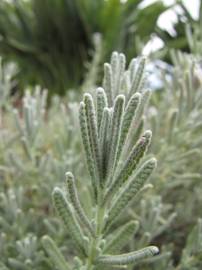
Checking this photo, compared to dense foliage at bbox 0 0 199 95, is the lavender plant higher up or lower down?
lower down

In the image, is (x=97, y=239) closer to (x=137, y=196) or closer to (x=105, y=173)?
(x=105, y=173)

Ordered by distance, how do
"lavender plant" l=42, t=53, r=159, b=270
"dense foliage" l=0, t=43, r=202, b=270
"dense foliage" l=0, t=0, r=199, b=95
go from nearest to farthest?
"lavender plant" l=42, t=53, r=159, b=270, "dense foliage" l=0, t=43, r=202, b=270, "dense foliage" l=0, t=0, r=199, b=95

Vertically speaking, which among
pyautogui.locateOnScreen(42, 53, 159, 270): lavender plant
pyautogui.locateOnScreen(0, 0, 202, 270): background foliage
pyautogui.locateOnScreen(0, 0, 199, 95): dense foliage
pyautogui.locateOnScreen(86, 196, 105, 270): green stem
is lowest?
pyautogui.locateOnScreen(86, 196, 105, 270): green stem

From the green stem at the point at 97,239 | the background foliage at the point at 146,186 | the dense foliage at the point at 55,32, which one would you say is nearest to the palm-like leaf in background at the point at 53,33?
the dense foliage at the point at 55,32

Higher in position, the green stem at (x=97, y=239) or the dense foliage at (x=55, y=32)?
the dense foliage at (x=55, y=32)

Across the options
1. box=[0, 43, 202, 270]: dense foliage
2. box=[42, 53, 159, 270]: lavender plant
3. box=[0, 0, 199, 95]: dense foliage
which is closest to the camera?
box=[42, 53, 159, 270]: lavender plant

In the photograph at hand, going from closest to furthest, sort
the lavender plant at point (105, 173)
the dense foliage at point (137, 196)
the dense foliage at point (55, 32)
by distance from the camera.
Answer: the lavender plant at point (105, 173), the dense foliage at point (137, 196), the dense foliage at point (55, 32)

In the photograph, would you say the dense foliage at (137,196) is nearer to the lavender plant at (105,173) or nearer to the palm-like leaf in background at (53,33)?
the lavender plant at (105,173)

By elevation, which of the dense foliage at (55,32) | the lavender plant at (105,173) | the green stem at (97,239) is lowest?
the green stem at (97,239)

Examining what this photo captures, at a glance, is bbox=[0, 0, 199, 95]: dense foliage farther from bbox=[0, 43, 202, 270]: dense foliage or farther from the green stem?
the green stem

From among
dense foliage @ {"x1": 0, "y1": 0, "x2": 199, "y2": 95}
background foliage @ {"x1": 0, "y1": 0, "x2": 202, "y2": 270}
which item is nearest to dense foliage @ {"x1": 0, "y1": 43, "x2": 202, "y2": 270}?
background foliage @ {"x1": 0, "y1": 0, "x2": 202, "y2": 270}

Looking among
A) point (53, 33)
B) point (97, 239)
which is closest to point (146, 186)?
point (97, 239)

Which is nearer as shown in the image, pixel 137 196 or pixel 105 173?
pixel 105 173

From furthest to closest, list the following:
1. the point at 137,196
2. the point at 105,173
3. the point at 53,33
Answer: the point at 53,33 < the point at 137,196 < the point at 105,173
